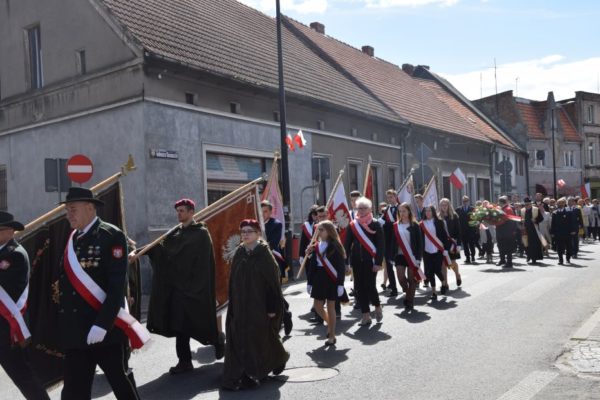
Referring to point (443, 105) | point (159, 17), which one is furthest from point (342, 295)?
point (443, 105)

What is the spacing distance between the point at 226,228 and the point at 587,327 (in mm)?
4769

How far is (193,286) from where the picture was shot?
267 inches

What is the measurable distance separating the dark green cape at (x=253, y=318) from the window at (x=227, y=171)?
11.2 metres

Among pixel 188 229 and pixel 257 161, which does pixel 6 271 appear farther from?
pixel 257 161

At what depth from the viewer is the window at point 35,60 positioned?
1886cm

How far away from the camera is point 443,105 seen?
37.3m

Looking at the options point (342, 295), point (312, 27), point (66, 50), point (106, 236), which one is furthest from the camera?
point (312, 27)

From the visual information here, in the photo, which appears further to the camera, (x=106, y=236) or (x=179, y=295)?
(x=179, y=295)

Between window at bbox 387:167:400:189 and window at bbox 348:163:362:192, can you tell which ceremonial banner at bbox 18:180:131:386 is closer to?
window at bbox 348:163:362:192

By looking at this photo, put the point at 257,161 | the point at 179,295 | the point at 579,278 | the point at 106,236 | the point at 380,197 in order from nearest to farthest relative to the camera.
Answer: the point at 106,236 < the point at 179,295 < the point at 579,278 < the point at 257,161 < the point at 380,197

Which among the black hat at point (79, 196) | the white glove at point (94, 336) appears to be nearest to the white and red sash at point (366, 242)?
the black hat at point (79, 196)

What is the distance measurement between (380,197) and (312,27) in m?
11.9

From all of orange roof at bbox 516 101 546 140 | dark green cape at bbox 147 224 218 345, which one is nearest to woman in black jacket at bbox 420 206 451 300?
dark green cape at bbox 147 224 218 345

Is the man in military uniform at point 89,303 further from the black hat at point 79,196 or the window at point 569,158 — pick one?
the window at point 569,158
